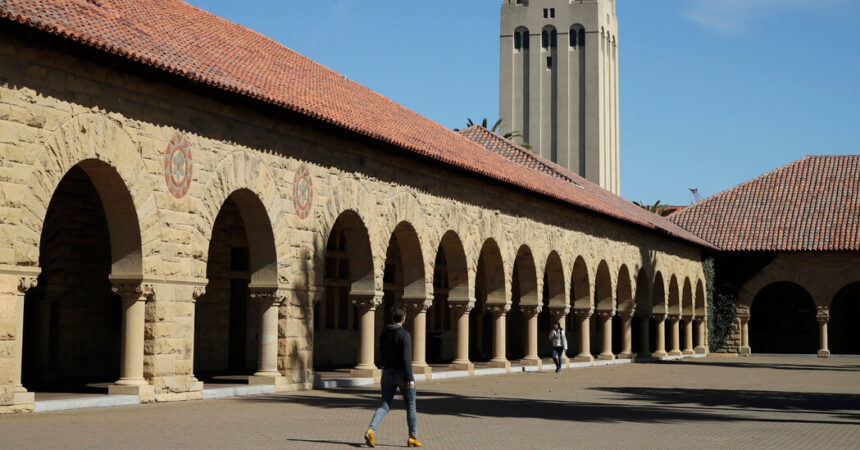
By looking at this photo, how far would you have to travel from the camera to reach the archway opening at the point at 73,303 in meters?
18.2

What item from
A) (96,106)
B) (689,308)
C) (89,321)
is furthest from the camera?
(689,308)

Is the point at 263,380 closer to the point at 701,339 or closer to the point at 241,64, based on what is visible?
the point at 241,64

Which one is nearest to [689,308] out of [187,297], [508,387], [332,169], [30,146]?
[508,387]

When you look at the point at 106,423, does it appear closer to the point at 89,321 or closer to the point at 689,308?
the point at 89,321

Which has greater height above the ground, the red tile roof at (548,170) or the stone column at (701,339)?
the red tile roof at (548,170)

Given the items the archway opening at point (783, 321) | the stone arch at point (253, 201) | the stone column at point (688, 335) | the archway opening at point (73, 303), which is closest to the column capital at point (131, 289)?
the stone arch at point (253, 201)

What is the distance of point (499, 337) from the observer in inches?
1095

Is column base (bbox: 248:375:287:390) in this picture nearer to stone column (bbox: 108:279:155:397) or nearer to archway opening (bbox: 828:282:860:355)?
stone column (bbox: 108:279:155:397)

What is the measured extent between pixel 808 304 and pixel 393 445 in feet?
133

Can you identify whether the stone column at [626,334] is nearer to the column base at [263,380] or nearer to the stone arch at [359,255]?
the stone arch at [359,255]

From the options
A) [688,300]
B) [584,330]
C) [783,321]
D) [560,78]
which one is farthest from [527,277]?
[560,78]

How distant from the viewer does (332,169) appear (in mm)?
20000

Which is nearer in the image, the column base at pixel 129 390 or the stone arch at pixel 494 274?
the column base at pixel 129 390

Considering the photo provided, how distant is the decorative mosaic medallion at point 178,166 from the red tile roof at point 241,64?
0.95 metres
